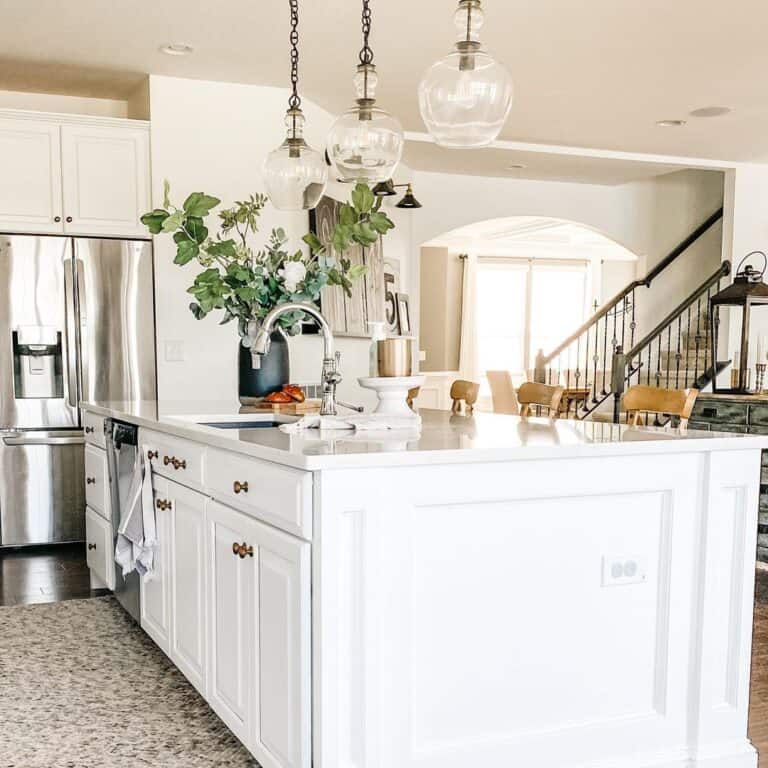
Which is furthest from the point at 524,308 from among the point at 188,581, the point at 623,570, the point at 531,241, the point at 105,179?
the point at 623,570

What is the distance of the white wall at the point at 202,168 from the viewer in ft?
16.2

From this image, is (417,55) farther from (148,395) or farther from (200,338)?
(148,395)

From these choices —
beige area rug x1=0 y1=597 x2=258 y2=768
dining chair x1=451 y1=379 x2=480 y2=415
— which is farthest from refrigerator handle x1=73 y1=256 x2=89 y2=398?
dining chair x1=451 y1=379 x2=480 y2=415

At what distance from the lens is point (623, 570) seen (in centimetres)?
203

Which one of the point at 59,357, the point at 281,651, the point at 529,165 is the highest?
the point at 529,165

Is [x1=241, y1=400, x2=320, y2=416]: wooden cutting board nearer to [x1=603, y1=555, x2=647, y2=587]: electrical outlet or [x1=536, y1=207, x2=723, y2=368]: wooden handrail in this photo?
[x1=603, y1=555, x2=647, y2=587]: electrical outlet

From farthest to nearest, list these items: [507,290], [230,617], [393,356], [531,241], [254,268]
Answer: [507,290] → [531,241] → [254,268] → [393,356] → [230,617]

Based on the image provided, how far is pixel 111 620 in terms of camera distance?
3.46 m

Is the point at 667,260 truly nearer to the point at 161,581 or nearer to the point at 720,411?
the point at 720,411

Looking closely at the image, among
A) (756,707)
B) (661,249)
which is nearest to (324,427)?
(756,707)

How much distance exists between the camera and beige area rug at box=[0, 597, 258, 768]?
2.28 metres

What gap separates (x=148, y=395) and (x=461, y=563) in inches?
139

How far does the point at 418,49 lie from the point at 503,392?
489cm

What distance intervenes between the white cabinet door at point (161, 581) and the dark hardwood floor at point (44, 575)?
116 centimetres
